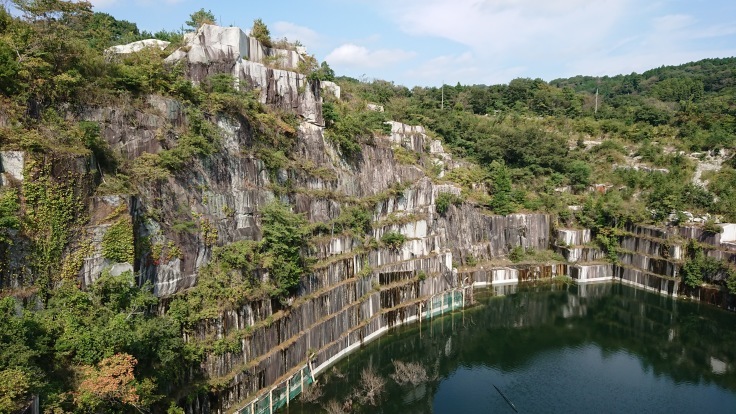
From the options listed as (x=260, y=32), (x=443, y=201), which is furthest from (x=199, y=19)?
(x=443, y=201)

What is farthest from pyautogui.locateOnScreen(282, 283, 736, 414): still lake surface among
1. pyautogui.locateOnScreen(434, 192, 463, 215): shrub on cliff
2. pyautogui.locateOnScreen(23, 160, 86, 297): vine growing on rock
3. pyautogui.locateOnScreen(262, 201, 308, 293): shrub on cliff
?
pyautogui.locateOnScreen(23, 160, 86, 297): vine growing on rock

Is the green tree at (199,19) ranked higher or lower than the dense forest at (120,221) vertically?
higher

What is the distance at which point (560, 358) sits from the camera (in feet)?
111

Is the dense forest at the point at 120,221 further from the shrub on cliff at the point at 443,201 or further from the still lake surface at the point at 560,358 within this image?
the still lake surface at the point at 560,358

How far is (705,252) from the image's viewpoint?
4388 centimetres

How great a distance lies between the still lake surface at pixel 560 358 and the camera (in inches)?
1093

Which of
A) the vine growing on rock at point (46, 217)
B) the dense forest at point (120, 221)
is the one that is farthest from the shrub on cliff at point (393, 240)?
the vine growing on rock at point (46, 217)

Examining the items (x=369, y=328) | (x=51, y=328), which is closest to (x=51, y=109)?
(x=51, y=328)

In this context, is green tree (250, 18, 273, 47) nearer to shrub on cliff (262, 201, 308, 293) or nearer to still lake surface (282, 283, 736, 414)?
shrub on cliff (262, 201, 308, 293)

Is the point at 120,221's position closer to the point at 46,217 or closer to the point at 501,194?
the point at 46,217

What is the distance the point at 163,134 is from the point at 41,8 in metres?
7.93

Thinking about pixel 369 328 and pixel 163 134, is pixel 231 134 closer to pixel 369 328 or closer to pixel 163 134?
pixel 163 134

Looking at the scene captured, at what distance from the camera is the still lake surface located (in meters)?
27.8

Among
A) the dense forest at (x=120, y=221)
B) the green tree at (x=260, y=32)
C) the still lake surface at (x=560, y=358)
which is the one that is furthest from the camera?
the green tree at (x=260, y=32)
